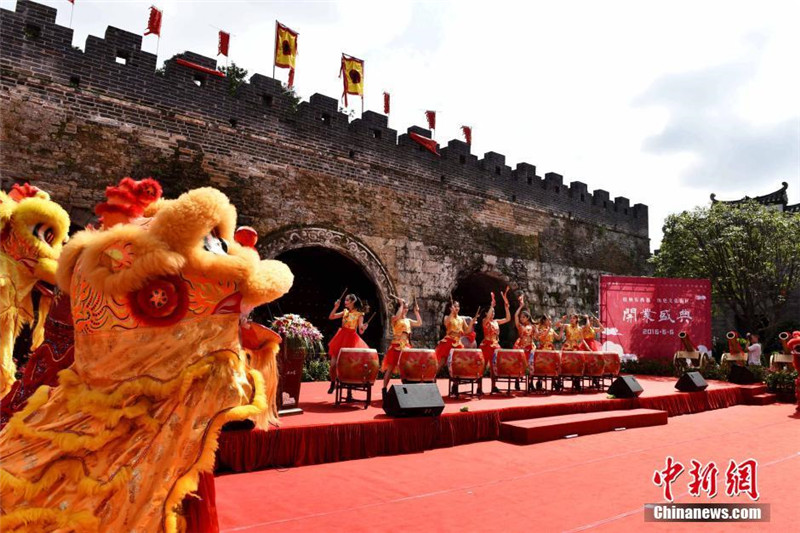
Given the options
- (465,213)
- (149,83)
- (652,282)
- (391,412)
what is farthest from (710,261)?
(149,83)

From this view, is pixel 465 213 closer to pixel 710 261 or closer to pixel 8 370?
pixel 710 261

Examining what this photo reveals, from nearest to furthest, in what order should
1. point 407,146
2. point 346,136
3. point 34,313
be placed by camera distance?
point 34,313 → point 346,136 → point 407,146

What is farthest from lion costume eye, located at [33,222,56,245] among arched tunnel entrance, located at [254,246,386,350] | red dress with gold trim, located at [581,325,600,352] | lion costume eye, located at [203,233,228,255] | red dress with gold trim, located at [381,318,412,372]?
red dress with gold trim, located at [581,325,600,352]

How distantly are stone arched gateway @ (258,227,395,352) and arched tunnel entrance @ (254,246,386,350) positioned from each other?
8 centimetres

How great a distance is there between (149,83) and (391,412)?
22.9 feet

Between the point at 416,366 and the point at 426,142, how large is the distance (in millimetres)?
7358

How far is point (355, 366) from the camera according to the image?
5520 millimetres

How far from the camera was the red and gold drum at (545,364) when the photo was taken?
7801 mm

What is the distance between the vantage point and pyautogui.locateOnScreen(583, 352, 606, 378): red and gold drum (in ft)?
27.2

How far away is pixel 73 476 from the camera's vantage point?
1.45 m

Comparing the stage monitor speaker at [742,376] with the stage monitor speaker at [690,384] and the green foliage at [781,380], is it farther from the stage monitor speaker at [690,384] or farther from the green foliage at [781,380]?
the stage monitor speaker at [690,384]

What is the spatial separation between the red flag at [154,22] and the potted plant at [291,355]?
21.2 feet

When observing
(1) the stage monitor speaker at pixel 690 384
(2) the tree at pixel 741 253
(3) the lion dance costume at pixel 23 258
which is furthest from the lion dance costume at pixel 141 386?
(2) the tree at pixel 741 253

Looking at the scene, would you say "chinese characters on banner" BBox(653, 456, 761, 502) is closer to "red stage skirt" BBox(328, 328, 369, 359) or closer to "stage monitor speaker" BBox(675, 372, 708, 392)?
"red stage skirt" BBox(328, 328, 369, 359)
